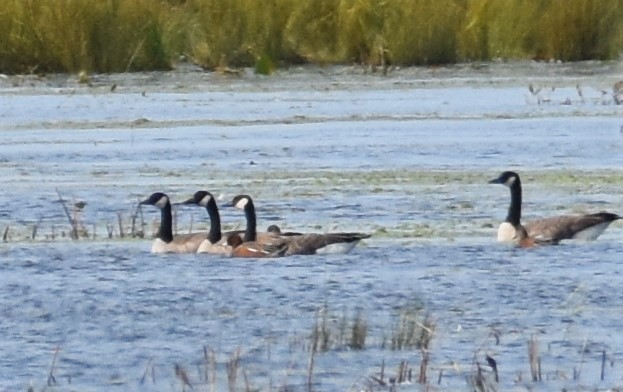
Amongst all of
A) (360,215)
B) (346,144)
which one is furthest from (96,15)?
(360,215)

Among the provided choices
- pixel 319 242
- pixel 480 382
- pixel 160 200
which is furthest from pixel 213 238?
pixel 480 382

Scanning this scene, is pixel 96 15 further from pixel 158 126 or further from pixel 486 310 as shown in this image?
pixel 486 310

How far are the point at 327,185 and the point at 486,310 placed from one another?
5.21 meters

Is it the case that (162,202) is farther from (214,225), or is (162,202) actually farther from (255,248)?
(255,248)

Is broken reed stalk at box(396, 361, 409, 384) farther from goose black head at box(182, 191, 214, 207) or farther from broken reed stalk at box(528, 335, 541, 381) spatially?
goose black head at box(182, 191, 214, 207)

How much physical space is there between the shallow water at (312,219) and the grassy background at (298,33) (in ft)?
2.29

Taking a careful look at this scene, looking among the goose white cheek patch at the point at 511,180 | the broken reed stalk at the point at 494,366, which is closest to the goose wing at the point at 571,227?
the goose white cheek patch at the point at 511,180

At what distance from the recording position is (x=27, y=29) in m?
23.7

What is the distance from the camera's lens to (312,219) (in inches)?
501

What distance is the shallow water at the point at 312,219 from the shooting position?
26.1ft

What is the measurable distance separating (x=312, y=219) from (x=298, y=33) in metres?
13.1

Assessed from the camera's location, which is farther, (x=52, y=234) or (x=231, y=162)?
(x=231, y=162)

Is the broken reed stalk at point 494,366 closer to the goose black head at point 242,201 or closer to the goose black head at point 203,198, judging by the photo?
the goose black head at point 242,201

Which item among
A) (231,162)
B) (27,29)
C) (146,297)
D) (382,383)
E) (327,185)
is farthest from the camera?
(27,29)
